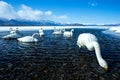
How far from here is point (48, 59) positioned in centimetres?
1970

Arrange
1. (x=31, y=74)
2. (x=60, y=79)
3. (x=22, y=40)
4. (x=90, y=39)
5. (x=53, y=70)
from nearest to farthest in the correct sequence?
(x=60, y=79) → (x=31, y=74) → (x=53, y=70) → (x=90, y=39) → (x=22, y=40)

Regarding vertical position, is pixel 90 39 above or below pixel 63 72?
above

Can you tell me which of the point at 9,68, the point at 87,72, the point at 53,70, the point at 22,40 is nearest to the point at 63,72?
the point at 53,70

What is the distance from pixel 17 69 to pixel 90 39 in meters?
7.88

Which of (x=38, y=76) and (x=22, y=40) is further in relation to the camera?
(x=22, y=40)

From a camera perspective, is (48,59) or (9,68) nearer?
(9,68)

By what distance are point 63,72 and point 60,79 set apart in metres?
1.61

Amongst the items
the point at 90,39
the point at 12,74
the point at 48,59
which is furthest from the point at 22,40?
the point at 12,74

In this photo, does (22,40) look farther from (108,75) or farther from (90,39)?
(108,75)

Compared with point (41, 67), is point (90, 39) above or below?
above

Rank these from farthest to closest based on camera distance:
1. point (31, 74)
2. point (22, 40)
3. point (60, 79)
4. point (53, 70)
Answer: point (22, 40), point (53, 70), point (31, 74), point (60, 79)

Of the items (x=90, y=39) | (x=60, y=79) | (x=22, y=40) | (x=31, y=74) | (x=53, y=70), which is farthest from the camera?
(x=22, y=40)

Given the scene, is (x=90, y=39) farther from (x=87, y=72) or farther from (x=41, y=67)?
(x=41, y=67)

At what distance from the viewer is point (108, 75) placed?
48.3ft
